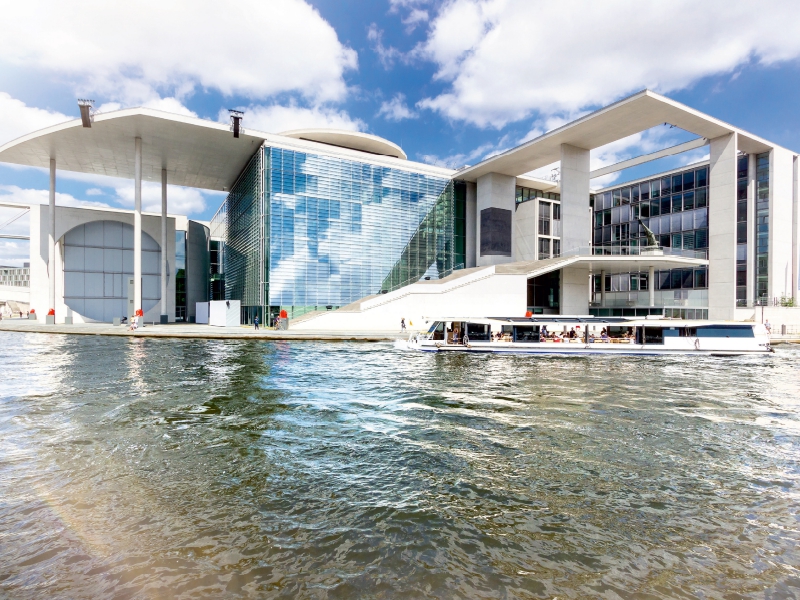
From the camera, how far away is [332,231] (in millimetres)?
45562

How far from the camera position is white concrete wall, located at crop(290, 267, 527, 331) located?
39.2 meters

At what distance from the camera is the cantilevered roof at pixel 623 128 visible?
37188 mm

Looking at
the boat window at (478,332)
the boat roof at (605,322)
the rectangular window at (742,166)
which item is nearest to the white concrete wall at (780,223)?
the rectangular window at (742,166)

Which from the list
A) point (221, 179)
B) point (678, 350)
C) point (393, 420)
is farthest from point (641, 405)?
point (221, 179)

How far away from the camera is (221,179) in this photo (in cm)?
5716

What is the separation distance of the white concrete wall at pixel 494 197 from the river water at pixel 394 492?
37.6 meters

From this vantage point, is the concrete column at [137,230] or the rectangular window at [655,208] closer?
the concrete column at [137,230]

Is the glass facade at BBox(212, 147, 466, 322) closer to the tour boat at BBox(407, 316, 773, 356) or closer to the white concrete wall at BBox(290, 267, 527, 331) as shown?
the white concrete wall at BBox(290, 267, 527, 331)

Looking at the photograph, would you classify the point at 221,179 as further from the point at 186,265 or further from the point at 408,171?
the point at 408,171

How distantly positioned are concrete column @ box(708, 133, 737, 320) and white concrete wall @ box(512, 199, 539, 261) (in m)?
18.2

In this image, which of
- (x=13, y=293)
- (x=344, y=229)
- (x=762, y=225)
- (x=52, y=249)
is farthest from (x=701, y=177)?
(x=13, y=293)

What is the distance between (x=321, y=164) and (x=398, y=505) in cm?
4242

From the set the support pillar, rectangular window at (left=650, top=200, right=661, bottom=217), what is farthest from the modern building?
rectangular window at (left=650, top=200, right=661, bottom=217)

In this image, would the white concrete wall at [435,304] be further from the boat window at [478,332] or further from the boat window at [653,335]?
the boat window at [653,335]
